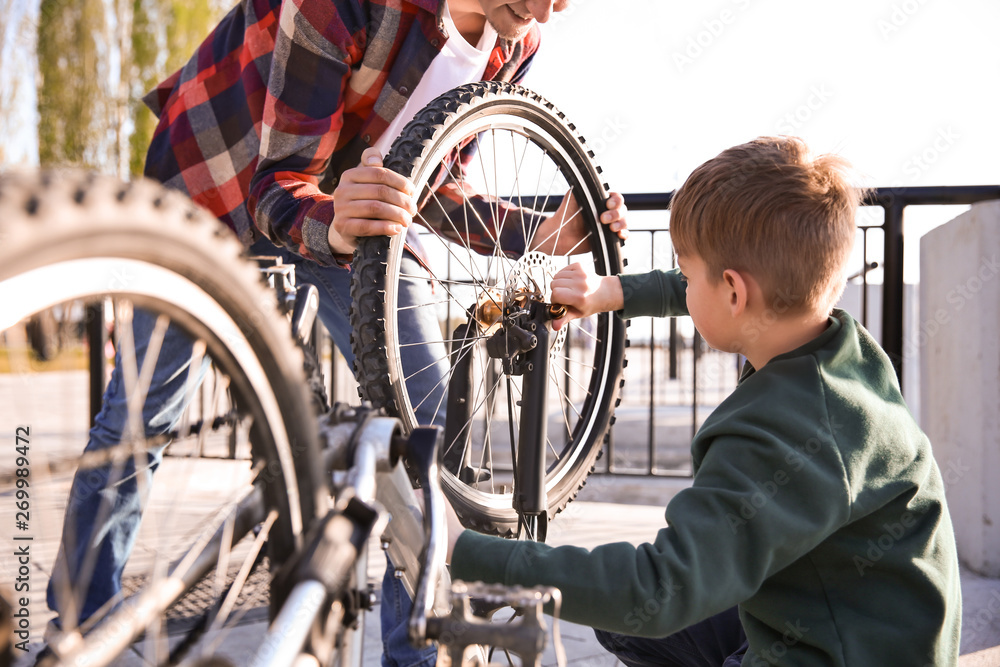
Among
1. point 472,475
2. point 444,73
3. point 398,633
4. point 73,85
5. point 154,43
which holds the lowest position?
point 398,633

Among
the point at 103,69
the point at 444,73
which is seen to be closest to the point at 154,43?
the point at 103,69

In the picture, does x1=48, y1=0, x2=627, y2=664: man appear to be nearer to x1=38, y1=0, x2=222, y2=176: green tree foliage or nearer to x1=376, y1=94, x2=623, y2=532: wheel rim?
x1=376, y1=94, x2=623, y2=532: wheel rim

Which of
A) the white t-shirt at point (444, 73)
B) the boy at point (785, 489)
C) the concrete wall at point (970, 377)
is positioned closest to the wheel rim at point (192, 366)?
the boy at point (785, 489)

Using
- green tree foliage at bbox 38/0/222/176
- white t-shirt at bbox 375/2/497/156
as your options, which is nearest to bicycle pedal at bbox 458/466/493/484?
white t-shirt at bbox 375/2/497/156

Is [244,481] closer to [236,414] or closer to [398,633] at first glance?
[236,414]

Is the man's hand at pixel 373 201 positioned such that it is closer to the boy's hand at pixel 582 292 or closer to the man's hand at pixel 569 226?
the boy's hand at pixel 582 292

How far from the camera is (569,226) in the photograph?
175cm

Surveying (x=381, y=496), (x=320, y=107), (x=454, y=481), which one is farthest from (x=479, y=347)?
(x=381, y=496)

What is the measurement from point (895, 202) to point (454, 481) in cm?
199

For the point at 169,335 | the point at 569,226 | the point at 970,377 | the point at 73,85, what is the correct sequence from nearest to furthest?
the point at 169,335
the point at 569,226
the point at 970,377
the point at 73,85

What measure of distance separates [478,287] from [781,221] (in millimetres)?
592

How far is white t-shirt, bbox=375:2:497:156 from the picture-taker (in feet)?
4.80

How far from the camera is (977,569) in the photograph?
85.5 inches

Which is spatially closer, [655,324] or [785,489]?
[785,489]
